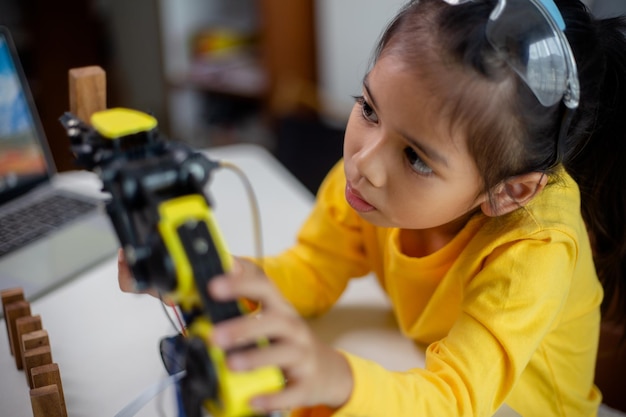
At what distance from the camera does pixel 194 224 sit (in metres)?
0.43

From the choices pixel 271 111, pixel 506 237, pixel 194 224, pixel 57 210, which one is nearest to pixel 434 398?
pixel 506 237

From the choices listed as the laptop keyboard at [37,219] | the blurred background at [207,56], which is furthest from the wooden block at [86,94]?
the blurred background at [207,56]

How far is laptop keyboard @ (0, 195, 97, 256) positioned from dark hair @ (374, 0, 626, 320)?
0.60 meters

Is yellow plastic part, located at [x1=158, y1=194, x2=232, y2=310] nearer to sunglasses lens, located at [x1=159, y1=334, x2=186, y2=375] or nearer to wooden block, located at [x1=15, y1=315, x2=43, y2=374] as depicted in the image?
sunglasses lens, located at [x1=159, y1=334, x2=186, y2=375]

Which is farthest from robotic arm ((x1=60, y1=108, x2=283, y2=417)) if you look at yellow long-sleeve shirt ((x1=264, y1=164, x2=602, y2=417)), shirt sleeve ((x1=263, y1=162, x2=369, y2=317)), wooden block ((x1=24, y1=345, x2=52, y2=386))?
shirt sleeve ((x1=263, y1=162, x2=369, y2=317))

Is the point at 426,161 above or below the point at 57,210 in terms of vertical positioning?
above

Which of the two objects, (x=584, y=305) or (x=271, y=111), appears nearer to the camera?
(x=584, y=305)

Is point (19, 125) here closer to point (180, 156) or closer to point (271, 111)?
point (180, 156)

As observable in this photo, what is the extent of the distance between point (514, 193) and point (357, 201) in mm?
161

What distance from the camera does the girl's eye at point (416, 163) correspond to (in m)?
0.60

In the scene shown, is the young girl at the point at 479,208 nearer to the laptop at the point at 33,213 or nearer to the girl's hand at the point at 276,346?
the girl's hand at the point at 276,346

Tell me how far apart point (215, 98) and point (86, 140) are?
7.09 ft

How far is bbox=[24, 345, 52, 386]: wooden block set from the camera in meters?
0.65

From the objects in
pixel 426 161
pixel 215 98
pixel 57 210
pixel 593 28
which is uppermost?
pixel 593 28
